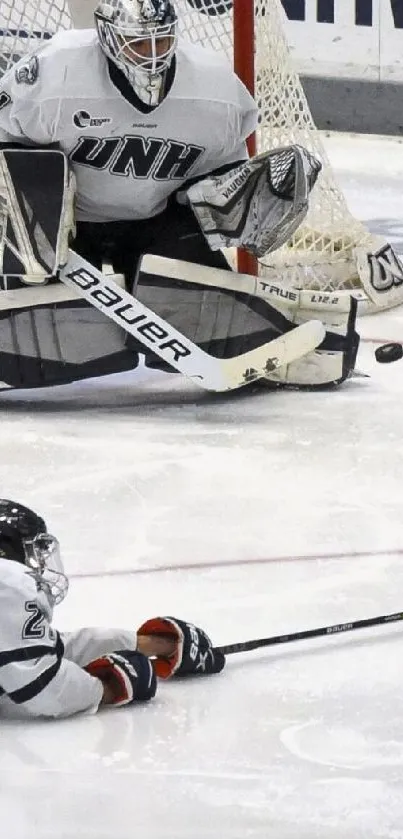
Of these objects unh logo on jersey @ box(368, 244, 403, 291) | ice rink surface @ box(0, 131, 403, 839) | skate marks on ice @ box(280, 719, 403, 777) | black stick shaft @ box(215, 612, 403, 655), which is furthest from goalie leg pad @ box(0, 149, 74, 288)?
skate marks on ice @ box(280, 719, 403, 777)

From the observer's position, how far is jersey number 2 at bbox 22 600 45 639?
7.29 ft

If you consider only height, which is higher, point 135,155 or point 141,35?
point 141,35

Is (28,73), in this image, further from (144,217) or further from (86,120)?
(144,217)

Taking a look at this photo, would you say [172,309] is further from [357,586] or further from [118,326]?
[357,586]

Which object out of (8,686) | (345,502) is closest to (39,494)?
(345,502)

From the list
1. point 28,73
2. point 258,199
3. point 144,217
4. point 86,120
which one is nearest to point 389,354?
point 258,199

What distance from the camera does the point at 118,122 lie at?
3.79 m

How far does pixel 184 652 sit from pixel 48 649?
252 mm

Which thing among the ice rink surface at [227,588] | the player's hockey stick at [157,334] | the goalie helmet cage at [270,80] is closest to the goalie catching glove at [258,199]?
the player's hockey stick at [157,334]

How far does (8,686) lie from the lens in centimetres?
224

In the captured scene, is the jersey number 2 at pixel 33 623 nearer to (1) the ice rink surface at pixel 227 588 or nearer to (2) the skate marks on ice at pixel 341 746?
(1) the ice rink surface at pixel 227 588

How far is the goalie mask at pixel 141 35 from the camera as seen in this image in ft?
12.0

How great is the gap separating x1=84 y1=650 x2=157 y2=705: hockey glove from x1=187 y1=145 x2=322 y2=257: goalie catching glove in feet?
5.60

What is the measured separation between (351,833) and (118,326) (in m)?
2.03
